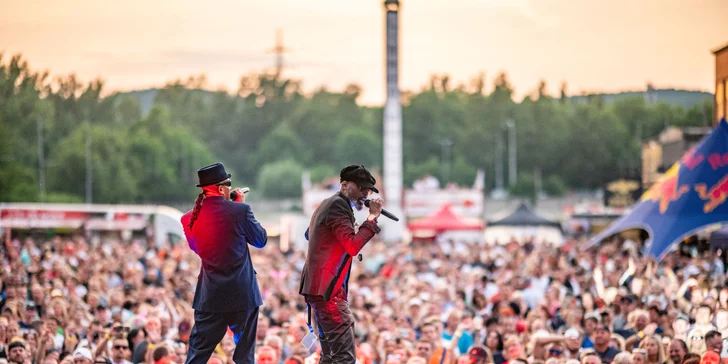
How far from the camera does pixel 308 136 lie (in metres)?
116

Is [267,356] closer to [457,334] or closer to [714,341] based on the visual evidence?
[457,334]

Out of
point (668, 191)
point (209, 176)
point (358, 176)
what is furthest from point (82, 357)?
point (668, 191)

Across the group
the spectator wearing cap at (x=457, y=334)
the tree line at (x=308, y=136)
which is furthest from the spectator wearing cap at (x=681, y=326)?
the tree line at (x=308, y=136)

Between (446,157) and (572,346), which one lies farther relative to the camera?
(446,157)

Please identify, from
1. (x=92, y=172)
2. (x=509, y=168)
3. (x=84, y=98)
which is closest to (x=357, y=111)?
(x=509, y=168)

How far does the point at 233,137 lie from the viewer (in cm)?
11569

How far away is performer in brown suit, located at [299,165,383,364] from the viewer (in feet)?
23.9

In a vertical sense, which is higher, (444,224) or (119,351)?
(119,351)

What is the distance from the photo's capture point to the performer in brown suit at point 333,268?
7.27 metres

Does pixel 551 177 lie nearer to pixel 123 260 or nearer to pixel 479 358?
pixel 123 260

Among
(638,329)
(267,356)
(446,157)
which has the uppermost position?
(446,157)

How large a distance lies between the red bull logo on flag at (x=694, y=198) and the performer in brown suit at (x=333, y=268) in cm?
1079

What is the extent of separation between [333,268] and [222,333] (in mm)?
857

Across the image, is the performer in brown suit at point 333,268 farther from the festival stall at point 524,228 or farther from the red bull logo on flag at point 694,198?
the festival stall at point 524,228
